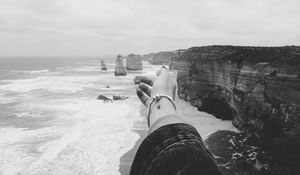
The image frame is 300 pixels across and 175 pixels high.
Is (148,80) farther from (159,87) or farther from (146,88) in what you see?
(159,87)

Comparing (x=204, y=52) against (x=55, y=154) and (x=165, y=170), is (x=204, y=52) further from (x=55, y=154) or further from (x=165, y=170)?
(x=165, y=170)

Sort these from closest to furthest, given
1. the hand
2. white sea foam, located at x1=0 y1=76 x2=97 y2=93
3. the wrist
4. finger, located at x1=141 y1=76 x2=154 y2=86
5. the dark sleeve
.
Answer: the dark sleeve < the wrist < the hand < finger, located at x1=141 y1=76 x2=154 y2=86 < white sea foam, located at x1=0 y1=76 x2=97 y2=93

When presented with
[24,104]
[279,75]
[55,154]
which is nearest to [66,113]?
[24,104]

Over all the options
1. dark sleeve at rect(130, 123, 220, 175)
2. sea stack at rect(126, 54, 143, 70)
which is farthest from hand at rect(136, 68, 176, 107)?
sea stack at rect(126, 54, 143, 70)

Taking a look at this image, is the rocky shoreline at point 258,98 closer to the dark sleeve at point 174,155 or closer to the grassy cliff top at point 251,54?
the grassy cliff top at point 251,54

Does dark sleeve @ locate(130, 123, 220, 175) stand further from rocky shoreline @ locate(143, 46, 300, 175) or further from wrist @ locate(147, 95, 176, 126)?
rocky shoreline @ locate(143, 46, 300, 175)

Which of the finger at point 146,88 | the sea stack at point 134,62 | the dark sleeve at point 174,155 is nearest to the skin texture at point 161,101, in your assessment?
the finger at point 146,88

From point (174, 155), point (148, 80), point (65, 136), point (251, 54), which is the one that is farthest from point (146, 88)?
point (251, 54)
